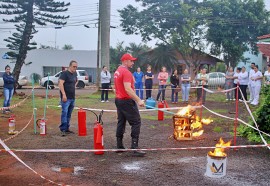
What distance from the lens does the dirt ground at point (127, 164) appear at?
16.5ft

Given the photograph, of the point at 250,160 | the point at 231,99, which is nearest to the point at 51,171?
the point at 250,160

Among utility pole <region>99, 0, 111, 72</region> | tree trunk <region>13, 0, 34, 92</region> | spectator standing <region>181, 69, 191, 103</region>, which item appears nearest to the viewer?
spectator standing <region>181, 69, 191, 103</region>

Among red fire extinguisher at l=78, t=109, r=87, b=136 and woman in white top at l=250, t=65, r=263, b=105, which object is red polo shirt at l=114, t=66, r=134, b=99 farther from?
woman in white top at l=250, t=65, r=263, b=105

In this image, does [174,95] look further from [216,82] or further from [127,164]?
[216,82]

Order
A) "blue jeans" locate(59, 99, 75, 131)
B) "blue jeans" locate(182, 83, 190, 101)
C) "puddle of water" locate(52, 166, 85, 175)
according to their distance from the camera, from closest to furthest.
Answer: "puddle of water" locate(52, 166, 85, 175) → "blue jeans" locate(59, 99, 75, 131) → "blue jeans" locate(182, 83, 190, 101)

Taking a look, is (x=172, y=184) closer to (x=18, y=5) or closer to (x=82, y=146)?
(x=82, y=146)

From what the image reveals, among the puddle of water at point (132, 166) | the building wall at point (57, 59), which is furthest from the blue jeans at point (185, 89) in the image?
the building wall at point (57, 59)

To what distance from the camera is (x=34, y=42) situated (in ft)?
84.3

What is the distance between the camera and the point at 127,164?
231 inches

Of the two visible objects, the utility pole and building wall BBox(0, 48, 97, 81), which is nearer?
the utility pole

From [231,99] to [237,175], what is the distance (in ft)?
40.6

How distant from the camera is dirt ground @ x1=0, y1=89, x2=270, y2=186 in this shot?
199 inches

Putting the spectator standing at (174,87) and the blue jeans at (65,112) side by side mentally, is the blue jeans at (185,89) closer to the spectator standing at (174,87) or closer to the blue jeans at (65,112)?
the spectator standing at (174,87)

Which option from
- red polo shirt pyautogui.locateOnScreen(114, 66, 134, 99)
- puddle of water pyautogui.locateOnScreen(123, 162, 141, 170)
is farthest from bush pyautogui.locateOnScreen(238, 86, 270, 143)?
red polo shirt pyautogui.locateOnScreen(114, 66, 134, 99)
